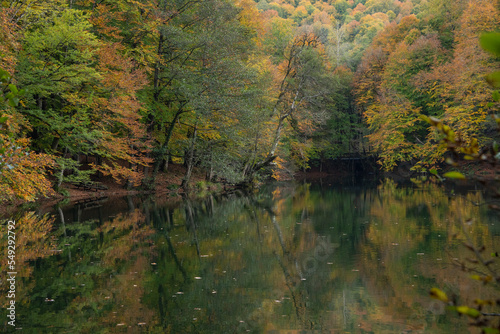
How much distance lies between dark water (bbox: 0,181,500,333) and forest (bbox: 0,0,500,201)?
11.6ft

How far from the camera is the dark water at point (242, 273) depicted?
476 cm

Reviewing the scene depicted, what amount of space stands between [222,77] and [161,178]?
25.9 ft

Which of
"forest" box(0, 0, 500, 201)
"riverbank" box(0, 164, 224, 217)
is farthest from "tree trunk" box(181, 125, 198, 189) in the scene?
"riverbank" box(0, 164, 224, 217)

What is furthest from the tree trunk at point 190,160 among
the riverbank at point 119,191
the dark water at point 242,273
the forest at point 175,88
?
the dark water at point 242,273

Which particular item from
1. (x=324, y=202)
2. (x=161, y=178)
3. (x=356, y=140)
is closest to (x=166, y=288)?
(x=324, y=202)

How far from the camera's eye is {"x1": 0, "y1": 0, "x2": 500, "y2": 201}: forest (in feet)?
51.1

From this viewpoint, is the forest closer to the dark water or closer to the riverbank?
the riverbank

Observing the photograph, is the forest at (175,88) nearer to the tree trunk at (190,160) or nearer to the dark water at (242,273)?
the tree trunk at (190,160)

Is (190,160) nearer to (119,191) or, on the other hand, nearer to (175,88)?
(175,88)

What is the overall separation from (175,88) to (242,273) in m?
15.1

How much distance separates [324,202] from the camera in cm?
1752

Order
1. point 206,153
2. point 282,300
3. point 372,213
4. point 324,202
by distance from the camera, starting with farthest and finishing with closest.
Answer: point 206,153, point 324,202, point 372,213, point 282,300

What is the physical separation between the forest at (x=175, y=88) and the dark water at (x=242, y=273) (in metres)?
3.54

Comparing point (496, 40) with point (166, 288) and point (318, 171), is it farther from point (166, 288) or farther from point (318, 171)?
point (318, 171)
